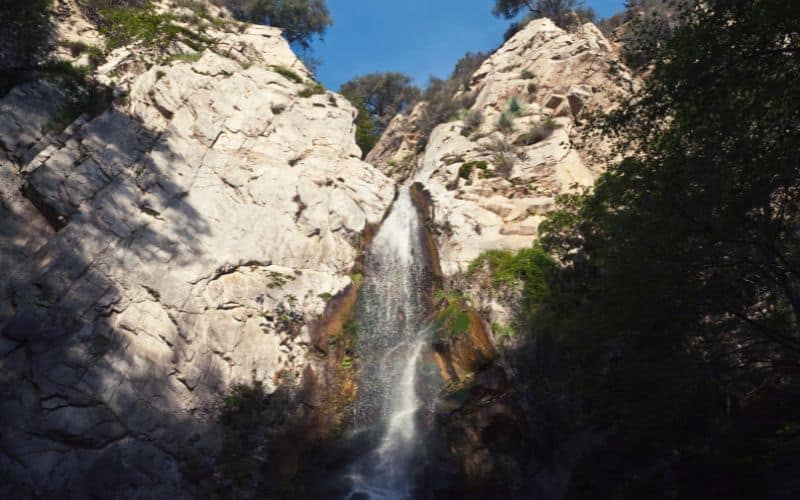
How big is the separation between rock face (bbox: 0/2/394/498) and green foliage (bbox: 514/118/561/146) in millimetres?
7061

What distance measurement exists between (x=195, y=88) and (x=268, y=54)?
749cm

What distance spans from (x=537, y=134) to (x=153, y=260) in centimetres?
1724

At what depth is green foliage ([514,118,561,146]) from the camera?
79.3 ft

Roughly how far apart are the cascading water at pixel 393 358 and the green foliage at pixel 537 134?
670 centimetres

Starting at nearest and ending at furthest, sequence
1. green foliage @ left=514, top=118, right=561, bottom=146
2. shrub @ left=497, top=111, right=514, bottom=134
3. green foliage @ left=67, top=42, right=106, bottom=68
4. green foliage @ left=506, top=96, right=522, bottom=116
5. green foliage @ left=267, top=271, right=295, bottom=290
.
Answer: green foliage @ left=267, top=271, right=295, bottom=290 < green foliage @ left=67, top=42, right=106, bottom=68 < green foliage @ left=514, top=118, right=561, bottom=146 < shrub @ left=497, top=111, right=514, bottom=134 < green foliage @ left=506, top=96, right=522, bottom=116

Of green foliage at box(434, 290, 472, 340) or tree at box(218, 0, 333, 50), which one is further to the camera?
tree at box(218, 0, 333, 50)

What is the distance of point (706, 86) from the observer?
820 cm

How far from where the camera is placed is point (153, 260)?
1559 cm

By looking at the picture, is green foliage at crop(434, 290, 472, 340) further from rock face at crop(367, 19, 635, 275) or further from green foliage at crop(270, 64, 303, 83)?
green foliage at crop(270, 64, 303, 83)

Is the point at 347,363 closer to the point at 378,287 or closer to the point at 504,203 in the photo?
the point at 378,287

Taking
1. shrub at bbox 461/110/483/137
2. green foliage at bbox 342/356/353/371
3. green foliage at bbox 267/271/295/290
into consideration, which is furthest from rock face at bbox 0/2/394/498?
shrub at bbox 461/110/483/137

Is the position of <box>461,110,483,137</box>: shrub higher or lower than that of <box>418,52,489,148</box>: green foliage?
lower

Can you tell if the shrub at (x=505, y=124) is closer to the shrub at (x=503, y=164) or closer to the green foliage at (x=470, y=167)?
the shrub at (x=503, y=164)

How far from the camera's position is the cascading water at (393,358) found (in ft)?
43.7
